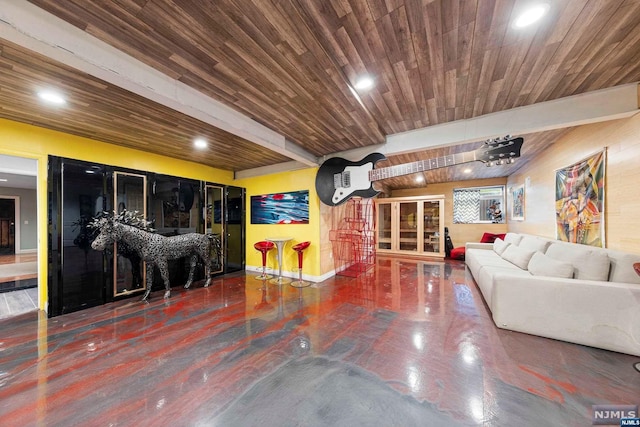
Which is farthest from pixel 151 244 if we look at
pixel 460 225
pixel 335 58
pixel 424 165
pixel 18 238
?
pixel 460 225

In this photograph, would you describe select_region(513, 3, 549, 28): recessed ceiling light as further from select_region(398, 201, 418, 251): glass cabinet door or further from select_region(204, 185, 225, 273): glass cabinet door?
select_region(398, 201, 418, 251): glass cabinet door

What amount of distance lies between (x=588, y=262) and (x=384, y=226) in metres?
5.45

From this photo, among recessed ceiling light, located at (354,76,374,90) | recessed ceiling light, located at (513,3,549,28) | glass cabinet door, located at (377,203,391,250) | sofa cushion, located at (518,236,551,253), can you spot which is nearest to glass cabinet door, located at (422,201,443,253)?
glass cabinet door, located at (377,203,391,250)

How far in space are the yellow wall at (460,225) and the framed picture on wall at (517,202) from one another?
961 millimetres

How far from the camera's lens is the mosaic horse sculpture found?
312cm

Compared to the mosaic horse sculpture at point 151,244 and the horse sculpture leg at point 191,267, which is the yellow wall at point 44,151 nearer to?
the mosaic horse sculpture at point 151,244

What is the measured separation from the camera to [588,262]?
2.31 meters

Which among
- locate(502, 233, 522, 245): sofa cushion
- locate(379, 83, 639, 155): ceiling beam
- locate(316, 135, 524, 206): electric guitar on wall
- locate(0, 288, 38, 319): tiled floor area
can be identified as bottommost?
locate(0, 288, 38, 319): tiled floor area

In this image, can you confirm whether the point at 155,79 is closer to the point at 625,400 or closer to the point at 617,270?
the point at 625,400

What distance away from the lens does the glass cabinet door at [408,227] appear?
712 centimetres

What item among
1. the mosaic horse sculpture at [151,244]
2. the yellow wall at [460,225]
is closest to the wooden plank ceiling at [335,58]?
the mosaic horse sculpture at [151,244]

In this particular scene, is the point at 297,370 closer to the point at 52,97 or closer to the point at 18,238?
the point at 52,97

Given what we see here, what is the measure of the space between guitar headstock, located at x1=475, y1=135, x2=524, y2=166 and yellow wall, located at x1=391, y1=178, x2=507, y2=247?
5.00 meters

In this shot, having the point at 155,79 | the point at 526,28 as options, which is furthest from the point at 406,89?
the point at 155,79
